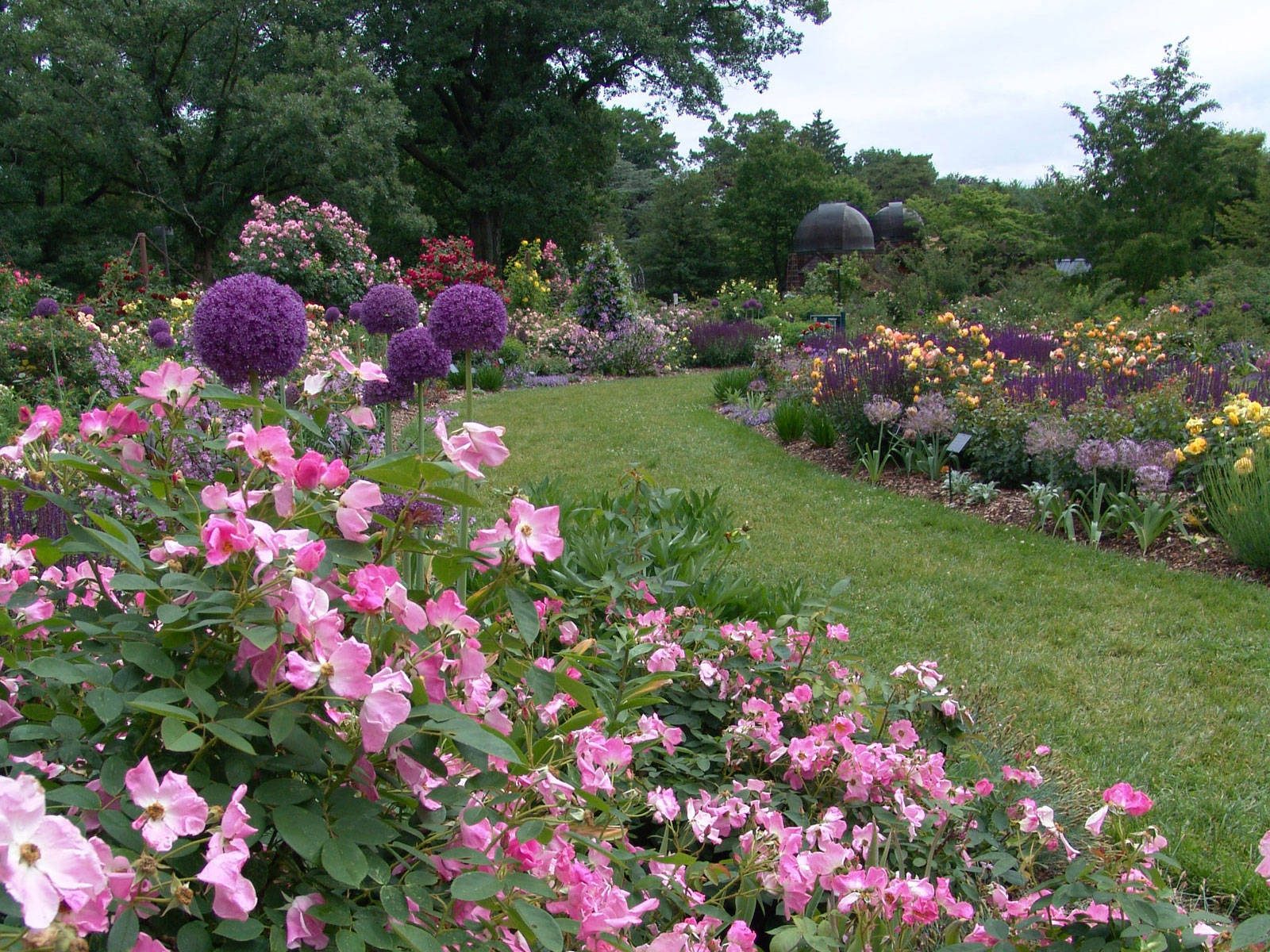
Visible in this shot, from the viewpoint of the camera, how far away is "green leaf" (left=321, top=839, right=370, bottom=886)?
0.71 metres

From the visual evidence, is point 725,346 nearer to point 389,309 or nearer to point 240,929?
point 389,309

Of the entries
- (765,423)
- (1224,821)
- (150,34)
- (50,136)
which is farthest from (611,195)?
(1224,821)

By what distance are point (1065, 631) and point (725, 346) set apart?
10.7 m

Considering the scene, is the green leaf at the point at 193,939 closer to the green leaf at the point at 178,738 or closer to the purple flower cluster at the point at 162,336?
the green leaf at the point at 178,738

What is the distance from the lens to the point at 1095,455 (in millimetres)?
4848

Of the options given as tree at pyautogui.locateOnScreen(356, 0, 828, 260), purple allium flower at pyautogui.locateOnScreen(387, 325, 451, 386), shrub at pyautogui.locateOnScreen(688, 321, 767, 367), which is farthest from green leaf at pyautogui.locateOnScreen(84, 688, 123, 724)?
tree at pyautogui.locateOnScreen(356, 0, 828, 260)

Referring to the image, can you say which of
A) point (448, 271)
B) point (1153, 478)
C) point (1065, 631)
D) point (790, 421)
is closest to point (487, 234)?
point (448, 271)

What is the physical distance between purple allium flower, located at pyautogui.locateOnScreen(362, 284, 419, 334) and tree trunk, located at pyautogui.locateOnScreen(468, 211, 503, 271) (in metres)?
21.0

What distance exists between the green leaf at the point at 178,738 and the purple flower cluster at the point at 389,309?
7.30 ft

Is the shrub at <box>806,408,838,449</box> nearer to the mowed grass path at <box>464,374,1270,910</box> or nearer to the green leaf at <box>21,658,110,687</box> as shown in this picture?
the mowed grass path at <box>464,374,1270,910</box>

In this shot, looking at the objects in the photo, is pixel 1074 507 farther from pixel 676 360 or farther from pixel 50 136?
pixel 50 136

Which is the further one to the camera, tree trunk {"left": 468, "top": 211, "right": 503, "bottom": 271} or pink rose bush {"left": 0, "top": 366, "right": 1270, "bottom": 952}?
tree trunk {"left": 468, "top": 211, "right": 503, "bottom": 271}

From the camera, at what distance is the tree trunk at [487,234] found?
76.3 ft

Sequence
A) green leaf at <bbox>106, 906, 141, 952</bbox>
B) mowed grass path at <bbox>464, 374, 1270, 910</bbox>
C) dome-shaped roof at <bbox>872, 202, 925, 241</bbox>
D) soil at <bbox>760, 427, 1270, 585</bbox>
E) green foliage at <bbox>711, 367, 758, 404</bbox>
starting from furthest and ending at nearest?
dome-shaped roof at <bbox>872, 202, 925, 241</bbox> → green foliage at <bbox>711, 367, 758, 404</bbox> → soil at <bbox>760, 427, 1270, 585</bbox> → mowed grass path at <bbox>464, 374, 1270, 910</bbox> → green leaf at <bbox>106, 906, 141, 952</bbox>
